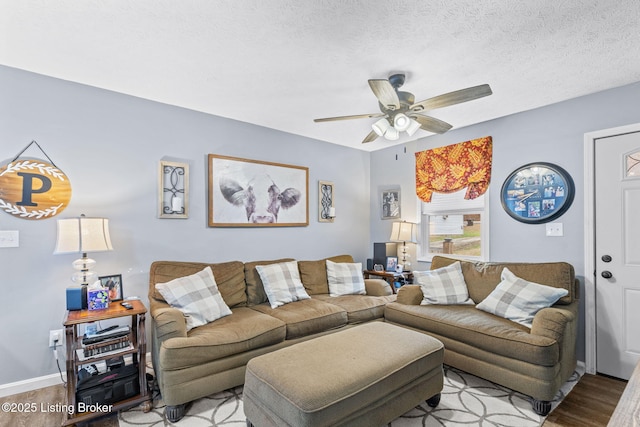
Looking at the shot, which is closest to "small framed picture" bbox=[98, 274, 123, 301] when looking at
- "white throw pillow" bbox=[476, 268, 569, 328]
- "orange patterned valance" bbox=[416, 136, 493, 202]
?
"white throw pillow" bbox=[476, 268, 569, 328]

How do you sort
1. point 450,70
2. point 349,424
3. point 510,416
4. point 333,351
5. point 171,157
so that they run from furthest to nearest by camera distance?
point 171,157, point 450,70, point 510,416, point 333,351, point 349,424

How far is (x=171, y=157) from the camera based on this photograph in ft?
10.3

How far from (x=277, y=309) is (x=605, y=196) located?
10.3ft

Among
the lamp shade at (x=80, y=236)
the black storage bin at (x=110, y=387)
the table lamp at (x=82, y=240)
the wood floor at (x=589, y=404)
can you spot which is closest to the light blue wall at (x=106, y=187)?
the table lamp at (x=82, y=240)

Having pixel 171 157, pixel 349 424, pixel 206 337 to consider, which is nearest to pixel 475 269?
pixel 349 424

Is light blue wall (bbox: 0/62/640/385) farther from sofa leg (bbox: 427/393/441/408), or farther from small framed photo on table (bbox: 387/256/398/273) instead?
sofa leg (bbox: 427/393/441/408)

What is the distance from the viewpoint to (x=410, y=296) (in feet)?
10.6

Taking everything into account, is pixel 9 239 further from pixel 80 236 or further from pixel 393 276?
pixel 393 276

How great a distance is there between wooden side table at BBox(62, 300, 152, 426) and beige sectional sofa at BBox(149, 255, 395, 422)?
111 millimetres

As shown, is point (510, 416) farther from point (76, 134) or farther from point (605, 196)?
point (76, 134)

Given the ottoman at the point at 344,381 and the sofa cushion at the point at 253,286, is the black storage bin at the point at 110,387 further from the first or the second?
the sofa cushion at the point at 253,286

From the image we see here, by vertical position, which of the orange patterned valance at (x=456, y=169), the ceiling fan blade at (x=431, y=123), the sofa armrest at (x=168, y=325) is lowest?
the sofa armrest at (x=168, y=325)

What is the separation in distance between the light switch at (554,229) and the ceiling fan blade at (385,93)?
6.68 feet

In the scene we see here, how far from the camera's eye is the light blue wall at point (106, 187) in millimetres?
2459
